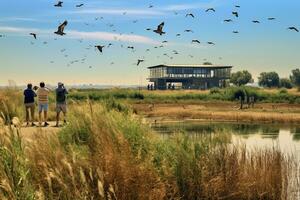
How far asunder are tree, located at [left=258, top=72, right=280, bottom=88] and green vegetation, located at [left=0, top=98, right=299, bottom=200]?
148025 millimetres

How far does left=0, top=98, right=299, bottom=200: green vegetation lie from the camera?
389 inches

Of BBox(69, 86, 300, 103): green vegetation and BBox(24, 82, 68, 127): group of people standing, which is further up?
BBox(24, 82, 68, 127): group of people standing

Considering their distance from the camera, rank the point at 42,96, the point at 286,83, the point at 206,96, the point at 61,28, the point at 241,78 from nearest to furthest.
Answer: the point at 61,28 < the point at 42,96 < the point at 206,96 < the point at 286,83 < the point at 241,78

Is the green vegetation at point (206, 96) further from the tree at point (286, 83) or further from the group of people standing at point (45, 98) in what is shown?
the tree at point (286, 83)

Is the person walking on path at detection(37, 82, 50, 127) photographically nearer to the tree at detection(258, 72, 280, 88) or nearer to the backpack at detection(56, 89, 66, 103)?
the backpack at detection(56, 89, 66, 103)

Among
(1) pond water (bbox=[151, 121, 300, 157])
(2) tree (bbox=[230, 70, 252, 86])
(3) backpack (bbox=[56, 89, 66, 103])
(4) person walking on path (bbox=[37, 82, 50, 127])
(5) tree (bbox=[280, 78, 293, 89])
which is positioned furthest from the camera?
(2) tree (bbox=[230, 70, 252, 86])

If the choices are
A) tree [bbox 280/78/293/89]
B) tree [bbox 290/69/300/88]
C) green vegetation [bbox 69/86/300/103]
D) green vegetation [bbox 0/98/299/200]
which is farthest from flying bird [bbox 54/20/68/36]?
tree [bbox 290/69/300/88]

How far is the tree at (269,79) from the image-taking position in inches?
6245

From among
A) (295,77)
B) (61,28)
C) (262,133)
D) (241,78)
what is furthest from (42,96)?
(295,77)

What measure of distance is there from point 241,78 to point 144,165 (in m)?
151

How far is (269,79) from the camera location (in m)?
160

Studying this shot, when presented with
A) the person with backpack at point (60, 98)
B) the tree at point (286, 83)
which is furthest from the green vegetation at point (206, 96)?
the tree at point (286, 83)

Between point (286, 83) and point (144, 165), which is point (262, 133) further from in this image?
point (286, 83)

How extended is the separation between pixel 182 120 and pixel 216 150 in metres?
32.2
